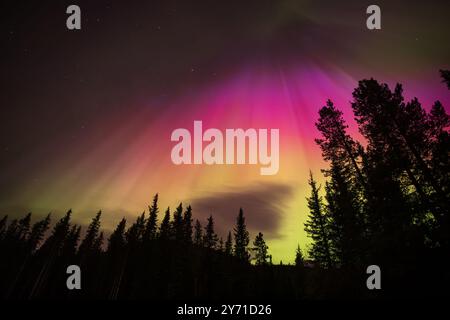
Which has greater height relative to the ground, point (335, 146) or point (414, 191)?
point (335, 146)

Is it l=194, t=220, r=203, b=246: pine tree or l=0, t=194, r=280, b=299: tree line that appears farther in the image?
l=194, t=220, r=203, b=246: pine tree

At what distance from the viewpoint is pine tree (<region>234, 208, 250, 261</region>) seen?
163 feet

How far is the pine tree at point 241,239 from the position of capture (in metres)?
49.7

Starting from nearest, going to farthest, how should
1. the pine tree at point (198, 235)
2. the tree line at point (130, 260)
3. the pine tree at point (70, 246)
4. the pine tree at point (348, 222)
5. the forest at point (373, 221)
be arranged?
the forest at point (373, 221) → the pine tree at point (348, 222) → the tree line at point (130, 260) → the pine tree at point (70, 246) → the pine tree at point (198, 235)

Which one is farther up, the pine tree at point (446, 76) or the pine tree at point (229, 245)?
the pine tree at point (446, 76)

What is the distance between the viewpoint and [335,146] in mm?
22266

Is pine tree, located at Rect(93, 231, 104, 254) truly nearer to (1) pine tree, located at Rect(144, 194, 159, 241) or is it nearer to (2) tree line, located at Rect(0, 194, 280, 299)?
(2) tree line, located at Rect(0, 194, 280, 299)

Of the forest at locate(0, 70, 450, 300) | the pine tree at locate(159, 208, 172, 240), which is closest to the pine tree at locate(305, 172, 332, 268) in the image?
the forest at locate(0, 70, 450, 300)

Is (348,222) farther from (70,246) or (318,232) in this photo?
(70,246)

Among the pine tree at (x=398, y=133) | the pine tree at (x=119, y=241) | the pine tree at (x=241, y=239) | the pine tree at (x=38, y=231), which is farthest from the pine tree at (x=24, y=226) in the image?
the pine tree at (x=398, y=133)

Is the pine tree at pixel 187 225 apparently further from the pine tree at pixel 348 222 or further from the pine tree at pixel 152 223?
the pine tree at pixel 348 222
